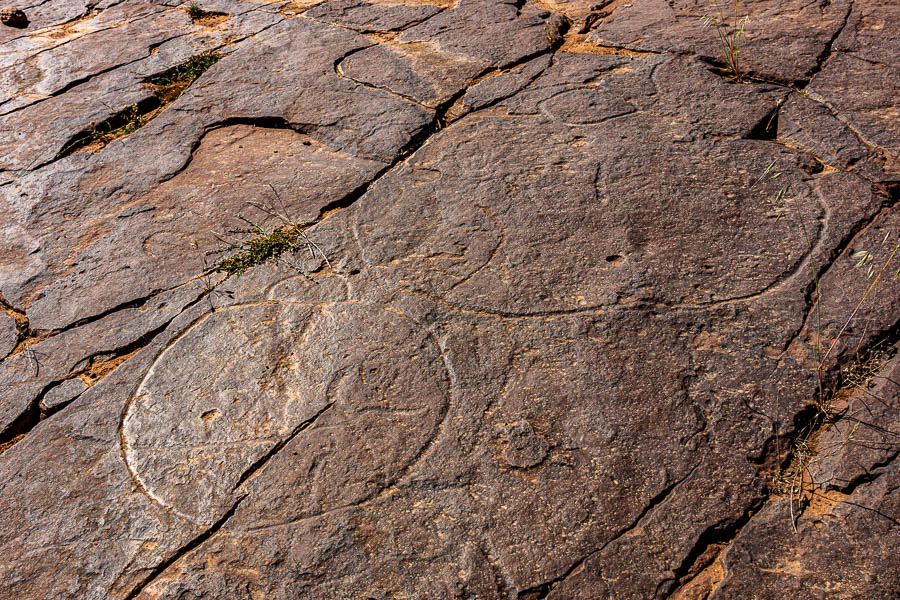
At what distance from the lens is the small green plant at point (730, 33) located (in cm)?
257

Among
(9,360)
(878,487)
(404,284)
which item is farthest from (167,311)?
(878,487)

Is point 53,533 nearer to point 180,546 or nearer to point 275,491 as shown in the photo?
point 180,546

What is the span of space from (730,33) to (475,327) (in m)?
1.82

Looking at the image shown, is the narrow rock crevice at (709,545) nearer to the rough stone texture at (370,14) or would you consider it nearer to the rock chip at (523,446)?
the rock chip at (523,446)

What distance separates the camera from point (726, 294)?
176 centimetres

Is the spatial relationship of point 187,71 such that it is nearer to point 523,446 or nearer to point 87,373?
point 87,373

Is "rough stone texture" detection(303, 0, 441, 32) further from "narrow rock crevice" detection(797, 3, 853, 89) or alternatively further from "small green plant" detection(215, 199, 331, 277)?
"narrow rock crevice" detection(797, 3, 853, 89)

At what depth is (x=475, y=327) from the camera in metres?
1.77

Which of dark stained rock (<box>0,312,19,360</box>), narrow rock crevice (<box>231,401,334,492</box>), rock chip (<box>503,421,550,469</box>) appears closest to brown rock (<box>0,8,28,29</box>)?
dark stained rock (<box>0,312,19,360</box>)

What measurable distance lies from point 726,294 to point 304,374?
1.06 m

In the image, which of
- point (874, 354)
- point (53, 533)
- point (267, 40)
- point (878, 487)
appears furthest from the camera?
point (267, 40)

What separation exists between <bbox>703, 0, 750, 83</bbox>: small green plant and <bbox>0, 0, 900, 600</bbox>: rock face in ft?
0.18

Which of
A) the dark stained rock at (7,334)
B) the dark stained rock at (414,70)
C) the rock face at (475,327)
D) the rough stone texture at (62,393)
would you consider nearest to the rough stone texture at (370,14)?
the dark stained rock at (414,70)

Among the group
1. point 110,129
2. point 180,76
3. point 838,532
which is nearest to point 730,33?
point 838,532
